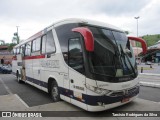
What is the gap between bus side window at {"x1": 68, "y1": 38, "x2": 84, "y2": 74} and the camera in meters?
5.27

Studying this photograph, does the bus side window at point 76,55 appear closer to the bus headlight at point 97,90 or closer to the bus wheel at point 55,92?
the bus headlight at point 97,90

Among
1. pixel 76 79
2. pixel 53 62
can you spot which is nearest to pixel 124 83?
pixel 76 79

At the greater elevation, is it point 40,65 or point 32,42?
point 32,42

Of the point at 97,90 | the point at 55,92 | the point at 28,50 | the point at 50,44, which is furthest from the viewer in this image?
the point at 28,50

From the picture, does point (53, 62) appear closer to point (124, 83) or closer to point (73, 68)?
point (73, 68)

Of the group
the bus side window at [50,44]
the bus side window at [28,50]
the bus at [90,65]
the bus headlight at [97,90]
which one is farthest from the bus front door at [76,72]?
the bus side window at [28,50]

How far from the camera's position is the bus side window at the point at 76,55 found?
17.3 feet

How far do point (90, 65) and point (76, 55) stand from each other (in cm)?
68

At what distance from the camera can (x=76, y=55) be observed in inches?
217

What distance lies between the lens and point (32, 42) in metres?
9.79

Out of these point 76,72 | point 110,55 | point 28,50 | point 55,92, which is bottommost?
point 55,92

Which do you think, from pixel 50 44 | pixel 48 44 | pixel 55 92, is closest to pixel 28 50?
pixel 48 44

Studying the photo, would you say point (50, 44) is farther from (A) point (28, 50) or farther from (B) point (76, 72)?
(A) point (28, 50)

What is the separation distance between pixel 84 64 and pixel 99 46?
2.43 ft
